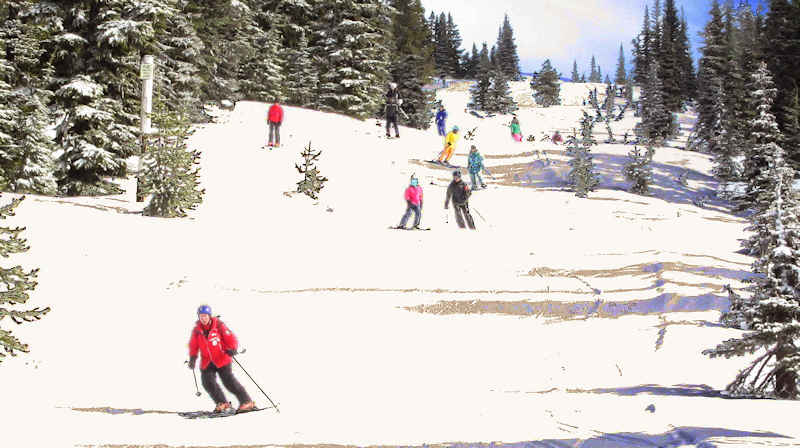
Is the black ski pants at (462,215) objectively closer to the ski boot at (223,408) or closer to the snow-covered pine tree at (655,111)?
the ski boot at (223,408)

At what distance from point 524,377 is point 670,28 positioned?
3237 inches

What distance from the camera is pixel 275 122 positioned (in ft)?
78.8

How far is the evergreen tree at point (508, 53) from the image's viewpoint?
304ft

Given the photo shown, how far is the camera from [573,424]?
612 centimetres

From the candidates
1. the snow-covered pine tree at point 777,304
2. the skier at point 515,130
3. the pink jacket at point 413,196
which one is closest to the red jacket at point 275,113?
the pink jacket at point 413,196

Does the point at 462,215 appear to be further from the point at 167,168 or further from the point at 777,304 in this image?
the point at 777,304

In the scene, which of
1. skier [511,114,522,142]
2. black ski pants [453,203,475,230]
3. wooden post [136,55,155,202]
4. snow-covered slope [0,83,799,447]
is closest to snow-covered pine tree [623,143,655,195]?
snow-covered slope [0,83,799,447]

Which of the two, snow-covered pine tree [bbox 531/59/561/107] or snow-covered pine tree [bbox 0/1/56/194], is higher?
snow-covered pine tree [bbox 531/59/561/107]

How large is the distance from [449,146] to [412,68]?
19.2 metres

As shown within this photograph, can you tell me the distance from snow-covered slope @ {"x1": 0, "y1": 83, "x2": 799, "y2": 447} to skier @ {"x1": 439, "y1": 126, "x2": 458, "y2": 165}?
7.95 metres

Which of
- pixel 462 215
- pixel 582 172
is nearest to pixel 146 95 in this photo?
pixel 462 215

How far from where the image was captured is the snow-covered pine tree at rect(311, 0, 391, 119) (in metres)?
33.2

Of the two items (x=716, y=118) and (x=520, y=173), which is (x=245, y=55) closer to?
(x=520, y=173)

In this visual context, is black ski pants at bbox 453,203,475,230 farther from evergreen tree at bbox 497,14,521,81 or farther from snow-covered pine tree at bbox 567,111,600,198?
evergreen tree at bbox 497,14,521,81
